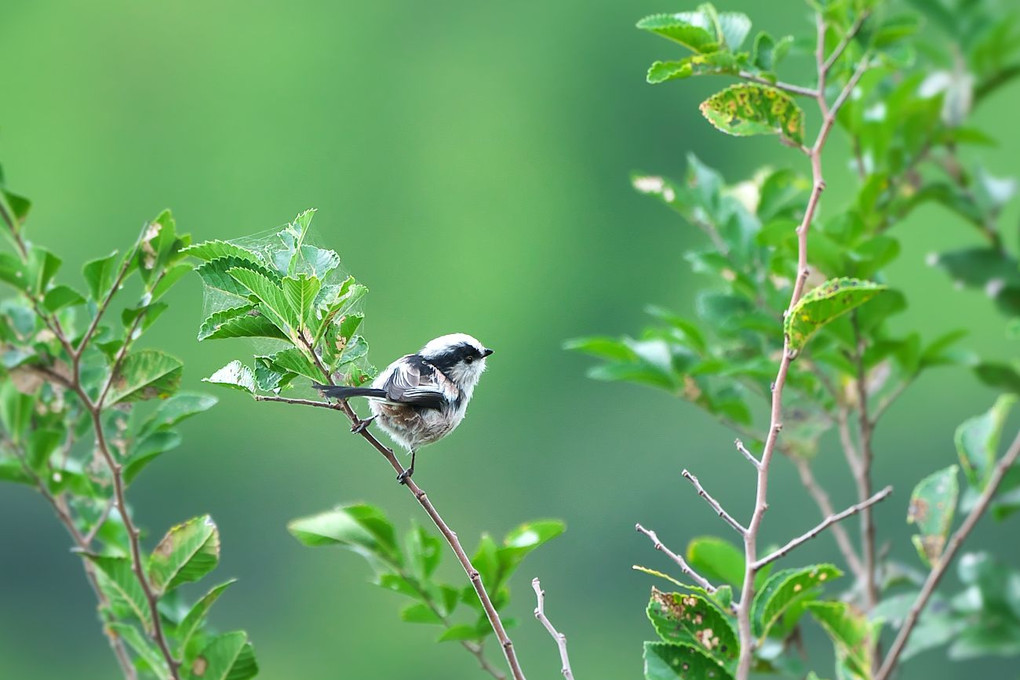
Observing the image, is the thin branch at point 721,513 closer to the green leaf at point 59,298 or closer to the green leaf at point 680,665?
the green leaf at point 680,665

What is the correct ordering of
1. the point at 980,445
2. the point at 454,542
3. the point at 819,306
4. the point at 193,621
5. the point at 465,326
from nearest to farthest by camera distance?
the point at 454,542
the point at 819,306
the point at 193,621
the point at 980,445
the point at 465,326

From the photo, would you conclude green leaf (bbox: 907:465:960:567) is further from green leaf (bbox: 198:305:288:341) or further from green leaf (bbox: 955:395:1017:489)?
green leaf (bbox: 198:305:288:341)

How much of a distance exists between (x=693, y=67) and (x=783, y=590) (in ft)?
1.39

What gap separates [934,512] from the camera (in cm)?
108

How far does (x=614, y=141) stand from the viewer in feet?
21.4

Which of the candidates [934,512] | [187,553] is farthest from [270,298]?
[934,512]

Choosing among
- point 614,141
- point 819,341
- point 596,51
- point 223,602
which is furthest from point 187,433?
point 819,341

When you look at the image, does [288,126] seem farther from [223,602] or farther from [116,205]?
[223,602]

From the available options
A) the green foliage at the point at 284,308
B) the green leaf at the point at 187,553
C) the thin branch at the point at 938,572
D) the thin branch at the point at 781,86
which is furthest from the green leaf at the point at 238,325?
the thin branch at the point at 938,572

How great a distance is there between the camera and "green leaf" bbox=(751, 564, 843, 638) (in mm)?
811

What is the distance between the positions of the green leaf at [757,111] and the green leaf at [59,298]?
537 millimetres

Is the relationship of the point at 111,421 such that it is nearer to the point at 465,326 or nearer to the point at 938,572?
the point at 938,572

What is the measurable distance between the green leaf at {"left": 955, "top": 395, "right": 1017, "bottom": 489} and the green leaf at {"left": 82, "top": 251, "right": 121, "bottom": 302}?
2.72ft

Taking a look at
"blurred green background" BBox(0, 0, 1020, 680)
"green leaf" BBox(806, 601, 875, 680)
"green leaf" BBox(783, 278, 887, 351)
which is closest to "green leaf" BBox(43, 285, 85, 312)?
"green leaf" BBox(783, 278, 887, 351)
